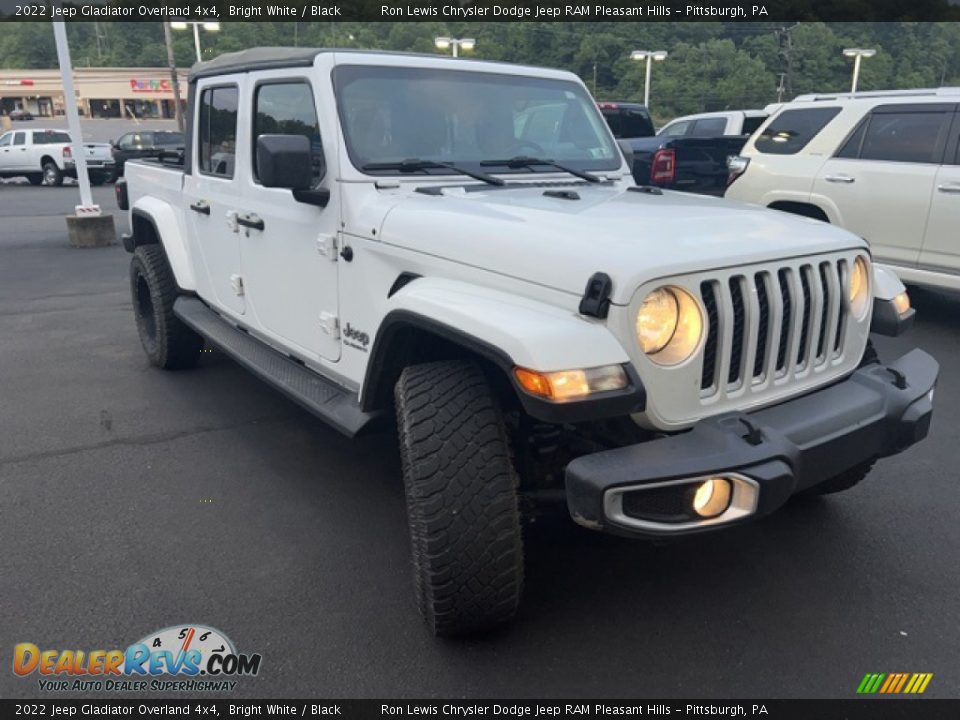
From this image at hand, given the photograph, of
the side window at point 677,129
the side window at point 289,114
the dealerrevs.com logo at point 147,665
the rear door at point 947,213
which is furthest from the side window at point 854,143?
the side window at point 677,129

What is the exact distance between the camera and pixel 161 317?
5062 millimetres

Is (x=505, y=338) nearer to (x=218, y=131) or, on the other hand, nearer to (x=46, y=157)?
(x=218, y=131)

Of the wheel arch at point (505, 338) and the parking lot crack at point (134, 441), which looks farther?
the parking lot crack at point (134, 441)

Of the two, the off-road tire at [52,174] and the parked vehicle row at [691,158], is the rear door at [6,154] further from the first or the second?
the parked vehicle row at [691,158]

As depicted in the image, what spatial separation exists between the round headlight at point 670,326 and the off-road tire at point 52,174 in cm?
2487

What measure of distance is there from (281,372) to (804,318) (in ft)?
7.59

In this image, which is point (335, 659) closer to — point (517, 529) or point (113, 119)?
point (517, 529)

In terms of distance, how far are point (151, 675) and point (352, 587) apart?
0.74 m

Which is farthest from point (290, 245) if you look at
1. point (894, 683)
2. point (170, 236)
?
point (894, 683)

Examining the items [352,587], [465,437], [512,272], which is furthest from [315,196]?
[352,587]

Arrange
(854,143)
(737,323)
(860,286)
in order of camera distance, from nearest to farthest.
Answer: (737,323), (860,286), (854,143)

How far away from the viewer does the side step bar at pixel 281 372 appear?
3.00m

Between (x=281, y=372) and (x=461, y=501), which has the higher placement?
(x=461, y=501)

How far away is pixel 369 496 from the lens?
3629 mm
